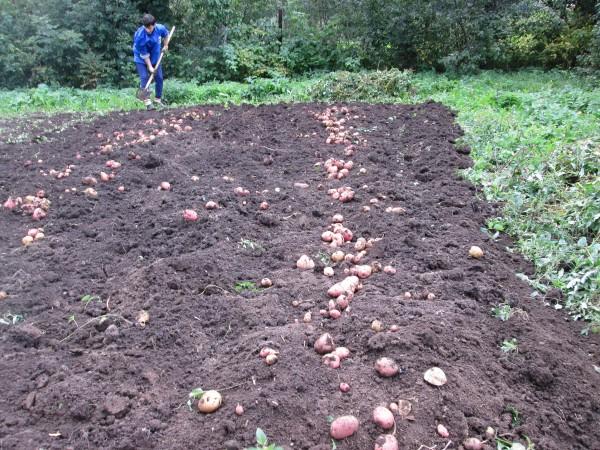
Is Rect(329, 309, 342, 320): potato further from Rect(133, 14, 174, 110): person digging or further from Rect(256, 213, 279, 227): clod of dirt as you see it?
Rect(133, 14, 174, 110): person digging

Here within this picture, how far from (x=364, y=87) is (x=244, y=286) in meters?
6.95

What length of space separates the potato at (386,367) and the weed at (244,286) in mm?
1205

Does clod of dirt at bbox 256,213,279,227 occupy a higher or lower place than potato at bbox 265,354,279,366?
lower

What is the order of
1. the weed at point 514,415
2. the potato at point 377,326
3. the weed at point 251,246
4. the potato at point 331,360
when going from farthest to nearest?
the weed at point 251,246 → the potato at point 377,326 → the potato at point 331,360 → the weed at point 514,415

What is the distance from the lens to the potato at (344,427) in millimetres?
2209

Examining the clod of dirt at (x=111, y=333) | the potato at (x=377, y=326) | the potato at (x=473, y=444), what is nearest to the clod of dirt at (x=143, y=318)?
the clod of dirt at (x=111, y=333)

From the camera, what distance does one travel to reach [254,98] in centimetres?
1007

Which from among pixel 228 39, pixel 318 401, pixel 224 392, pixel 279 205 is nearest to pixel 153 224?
pixel 279 205

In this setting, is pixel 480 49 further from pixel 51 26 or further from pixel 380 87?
pixel 51 26

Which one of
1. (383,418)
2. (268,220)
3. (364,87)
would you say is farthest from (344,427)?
(364,87)

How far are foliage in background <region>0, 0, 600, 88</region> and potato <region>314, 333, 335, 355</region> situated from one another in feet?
34.7

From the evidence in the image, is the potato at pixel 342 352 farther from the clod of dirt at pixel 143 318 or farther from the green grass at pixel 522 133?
the green grass at pixel 522 133

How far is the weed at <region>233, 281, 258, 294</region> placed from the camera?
3514mm

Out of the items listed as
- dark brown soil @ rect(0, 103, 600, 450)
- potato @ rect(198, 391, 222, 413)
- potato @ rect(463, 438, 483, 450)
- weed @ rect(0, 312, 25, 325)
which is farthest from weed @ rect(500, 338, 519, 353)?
weed @ rect(0, 312, 25, 325)
